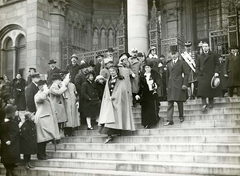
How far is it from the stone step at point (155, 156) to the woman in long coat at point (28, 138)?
0.92 m

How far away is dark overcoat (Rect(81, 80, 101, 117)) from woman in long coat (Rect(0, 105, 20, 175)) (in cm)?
251

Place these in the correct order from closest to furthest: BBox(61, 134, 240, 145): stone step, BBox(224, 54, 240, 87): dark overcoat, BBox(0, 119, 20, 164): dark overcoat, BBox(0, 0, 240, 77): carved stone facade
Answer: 1. BBox(61, 134, 240, 145): stone step
2. BBox(0, 119, 20, 164): dark overcoat
3. BBox(224, 54, 240, 87): dark overcoat
4. BBox(0, 0, 240, 77): carved stone facade

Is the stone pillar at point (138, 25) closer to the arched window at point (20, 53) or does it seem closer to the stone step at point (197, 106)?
the stone step at point (197, 106)

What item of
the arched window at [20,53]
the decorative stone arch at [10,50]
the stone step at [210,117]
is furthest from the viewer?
the decorative stone arch at [10,50]

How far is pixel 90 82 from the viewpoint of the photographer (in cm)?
1089

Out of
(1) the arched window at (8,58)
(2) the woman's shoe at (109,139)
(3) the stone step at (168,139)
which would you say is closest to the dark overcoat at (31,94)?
(3) the stone step at (168,139)

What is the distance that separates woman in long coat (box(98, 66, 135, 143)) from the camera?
30.4 feet

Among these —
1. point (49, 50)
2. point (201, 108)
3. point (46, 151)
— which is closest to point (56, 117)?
point (46, 151)

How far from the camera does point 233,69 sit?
1186 cm

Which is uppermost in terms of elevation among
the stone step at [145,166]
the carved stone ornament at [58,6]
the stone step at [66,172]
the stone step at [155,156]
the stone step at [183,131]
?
the carved stone ornament at [58,6]

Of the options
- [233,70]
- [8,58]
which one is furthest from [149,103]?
[8,58]

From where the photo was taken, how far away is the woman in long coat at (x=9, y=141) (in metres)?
8.41

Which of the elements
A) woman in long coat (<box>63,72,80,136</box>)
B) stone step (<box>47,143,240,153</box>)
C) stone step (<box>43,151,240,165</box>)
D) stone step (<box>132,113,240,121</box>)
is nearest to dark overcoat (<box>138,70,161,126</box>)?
stone step (<box>132,113,240,121</box>)

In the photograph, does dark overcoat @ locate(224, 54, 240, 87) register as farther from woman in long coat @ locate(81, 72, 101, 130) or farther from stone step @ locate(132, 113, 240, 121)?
woman in long coat @ locate(81, 72, 101, 130)
